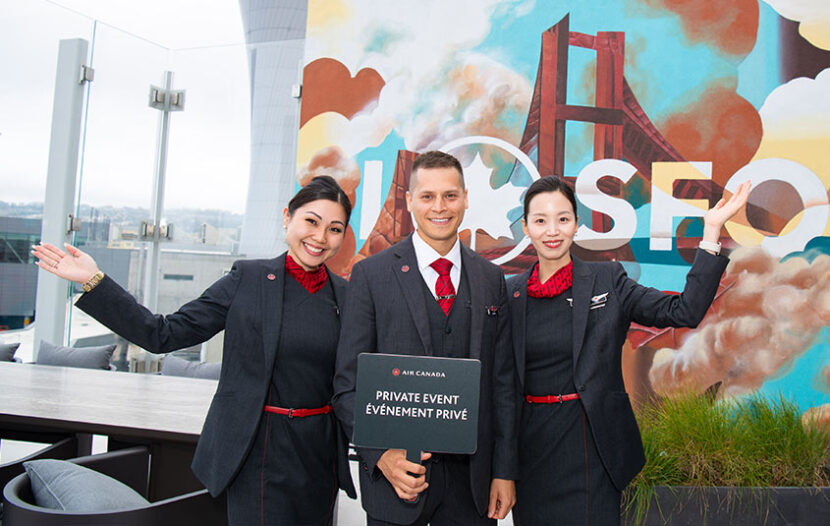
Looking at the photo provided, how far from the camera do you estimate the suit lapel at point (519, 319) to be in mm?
1926

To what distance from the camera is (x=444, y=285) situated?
5.81 ft

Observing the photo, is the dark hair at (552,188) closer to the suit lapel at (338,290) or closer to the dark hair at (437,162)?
the dark hair at (437,162)

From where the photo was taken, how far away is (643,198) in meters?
4.30

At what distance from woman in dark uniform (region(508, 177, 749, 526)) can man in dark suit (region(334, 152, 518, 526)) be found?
189mm

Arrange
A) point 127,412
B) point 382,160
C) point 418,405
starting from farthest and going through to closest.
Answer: point 382,160 → point 127,412 → point 418,405

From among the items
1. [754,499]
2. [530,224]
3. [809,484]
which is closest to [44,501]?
[530,224]

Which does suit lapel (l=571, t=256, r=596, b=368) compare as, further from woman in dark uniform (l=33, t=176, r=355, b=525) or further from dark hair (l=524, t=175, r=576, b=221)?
woman in dark uniform (l=33, t=176, r=355, b=525)

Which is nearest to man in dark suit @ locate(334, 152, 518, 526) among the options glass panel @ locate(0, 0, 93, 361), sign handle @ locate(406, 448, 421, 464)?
sign handle @ locate(406, 448, 421, 464)

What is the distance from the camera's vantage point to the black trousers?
163 centimetres

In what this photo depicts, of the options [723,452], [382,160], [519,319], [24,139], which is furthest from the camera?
[24,139]

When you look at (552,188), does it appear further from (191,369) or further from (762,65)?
(762,65)

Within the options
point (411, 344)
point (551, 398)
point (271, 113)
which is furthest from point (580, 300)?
point (271, 113)

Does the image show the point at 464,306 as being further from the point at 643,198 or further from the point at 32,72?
the point at 32,72

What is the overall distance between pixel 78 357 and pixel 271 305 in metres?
3.08
